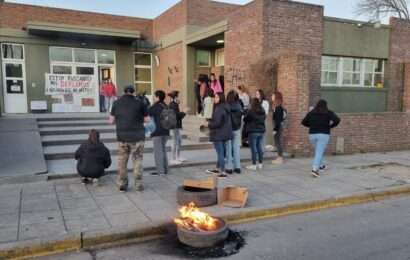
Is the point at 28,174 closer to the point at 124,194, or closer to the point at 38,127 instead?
the point at 124,194

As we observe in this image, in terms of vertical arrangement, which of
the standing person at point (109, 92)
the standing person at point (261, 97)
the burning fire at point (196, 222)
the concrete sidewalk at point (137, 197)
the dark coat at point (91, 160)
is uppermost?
the standing person at point (109, 92)

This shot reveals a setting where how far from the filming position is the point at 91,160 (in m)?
6.35

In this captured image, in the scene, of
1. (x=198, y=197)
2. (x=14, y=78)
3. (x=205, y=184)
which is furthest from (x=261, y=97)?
(x=14, y=78)

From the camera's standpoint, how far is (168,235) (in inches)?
178

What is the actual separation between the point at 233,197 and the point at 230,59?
319 inches

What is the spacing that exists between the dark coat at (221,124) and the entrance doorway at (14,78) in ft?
38.9

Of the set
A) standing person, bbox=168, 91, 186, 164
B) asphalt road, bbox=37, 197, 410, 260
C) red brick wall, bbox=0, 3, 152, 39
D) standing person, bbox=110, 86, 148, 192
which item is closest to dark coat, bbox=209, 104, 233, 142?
standing person, bbox=168, 91, 186, 164

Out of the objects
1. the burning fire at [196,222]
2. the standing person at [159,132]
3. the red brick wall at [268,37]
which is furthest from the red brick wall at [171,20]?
the burning fire at [196,222]

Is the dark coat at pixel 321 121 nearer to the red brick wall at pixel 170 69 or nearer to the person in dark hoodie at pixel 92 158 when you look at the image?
the person in dark hoodie at pixel 92 158

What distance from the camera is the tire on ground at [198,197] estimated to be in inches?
209

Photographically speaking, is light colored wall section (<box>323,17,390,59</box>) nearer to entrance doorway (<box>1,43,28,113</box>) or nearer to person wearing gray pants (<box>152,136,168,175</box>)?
person wearing gray pants (<box>152,136,168,175</box>)

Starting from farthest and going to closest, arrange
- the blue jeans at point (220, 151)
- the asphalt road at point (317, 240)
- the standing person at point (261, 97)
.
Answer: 1. the standing person at point (261, 97)
2. the blue jeans at point (220, 151)
3. the asphalt road at point (317, 240)

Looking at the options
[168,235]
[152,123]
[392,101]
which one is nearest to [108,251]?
[168,235]

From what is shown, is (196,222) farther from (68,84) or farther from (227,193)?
(68,84)
